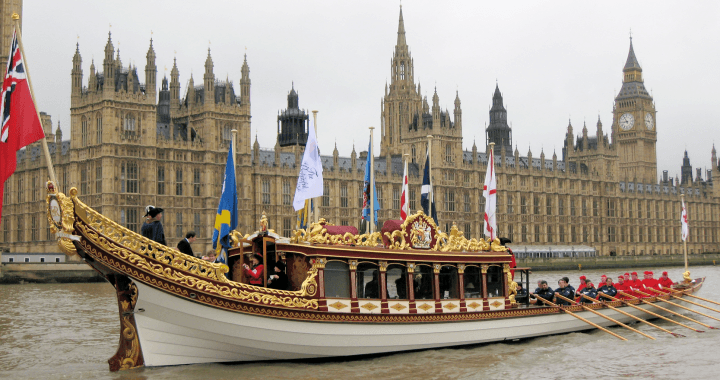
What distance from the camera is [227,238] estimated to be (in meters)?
19.9

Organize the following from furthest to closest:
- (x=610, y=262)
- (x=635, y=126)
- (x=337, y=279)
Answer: (x=635, y=126) → (x=610, y=262) → (x=337, y=279)

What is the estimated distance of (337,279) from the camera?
20109 mm

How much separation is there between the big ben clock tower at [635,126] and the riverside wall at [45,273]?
106685 millimetres

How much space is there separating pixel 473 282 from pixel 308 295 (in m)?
5.75

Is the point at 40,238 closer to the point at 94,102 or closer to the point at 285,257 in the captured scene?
the point at 94,102

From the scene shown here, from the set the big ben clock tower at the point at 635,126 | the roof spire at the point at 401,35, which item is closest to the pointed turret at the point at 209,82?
the roof spire at the point at 401,35

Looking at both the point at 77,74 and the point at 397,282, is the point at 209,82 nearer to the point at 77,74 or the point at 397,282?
the point at 77,74

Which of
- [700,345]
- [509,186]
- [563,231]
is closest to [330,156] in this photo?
[509,186]


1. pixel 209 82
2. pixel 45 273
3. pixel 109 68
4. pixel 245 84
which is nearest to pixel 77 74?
pixel 109 68

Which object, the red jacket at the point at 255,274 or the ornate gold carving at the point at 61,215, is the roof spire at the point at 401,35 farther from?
the ornate gold carving at the point at 61,215

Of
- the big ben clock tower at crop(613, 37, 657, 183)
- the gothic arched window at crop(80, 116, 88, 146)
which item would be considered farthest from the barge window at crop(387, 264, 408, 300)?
the big ben clock tower at crop(613, 37, 657, 183)

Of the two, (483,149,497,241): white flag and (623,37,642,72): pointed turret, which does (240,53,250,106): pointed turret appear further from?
(623,37,642,72): pointed turret

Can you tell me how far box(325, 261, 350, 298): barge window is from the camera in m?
19.9

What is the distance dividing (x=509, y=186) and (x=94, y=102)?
52337 millimetres
